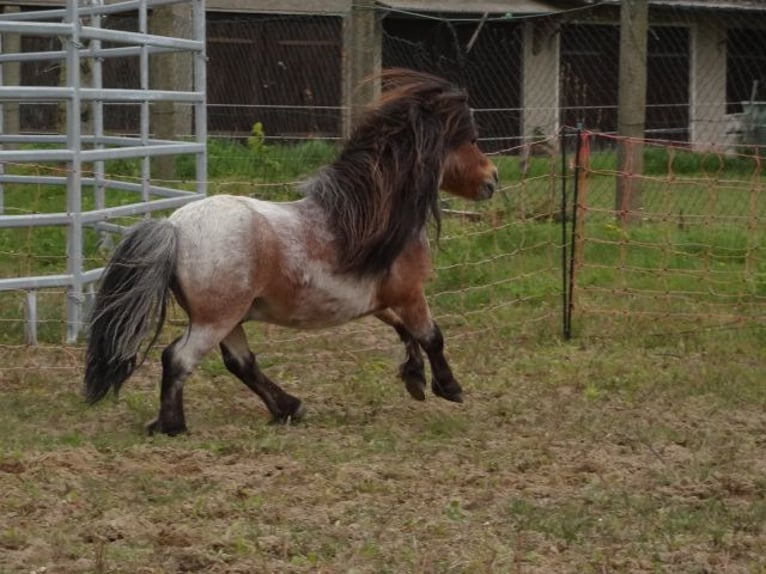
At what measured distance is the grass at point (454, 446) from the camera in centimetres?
499

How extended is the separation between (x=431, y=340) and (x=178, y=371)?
130cm

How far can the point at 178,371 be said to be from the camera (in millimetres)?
6812

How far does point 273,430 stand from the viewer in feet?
22.7

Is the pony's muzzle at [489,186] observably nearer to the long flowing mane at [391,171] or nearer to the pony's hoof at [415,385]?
the long flowing mane at [391,171]

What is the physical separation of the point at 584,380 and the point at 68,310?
292 centimetres

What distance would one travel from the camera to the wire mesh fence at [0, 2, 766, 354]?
9.97 metres

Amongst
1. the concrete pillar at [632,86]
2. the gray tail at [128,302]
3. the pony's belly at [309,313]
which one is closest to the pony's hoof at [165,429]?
the gray tail at [128,302]

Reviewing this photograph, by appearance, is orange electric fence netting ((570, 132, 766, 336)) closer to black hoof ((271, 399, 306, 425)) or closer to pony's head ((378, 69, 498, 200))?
pony's head ((378, 69, 498, 200))

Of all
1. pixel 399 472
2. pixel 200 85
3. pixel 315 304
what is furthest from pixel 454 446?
pixel 200 85

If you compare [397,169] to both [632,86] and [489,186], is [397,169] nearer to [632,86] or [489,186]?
[489,186]

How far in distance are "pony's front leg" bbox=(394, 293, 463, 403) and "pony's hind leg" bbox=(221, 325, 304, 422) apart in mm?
676

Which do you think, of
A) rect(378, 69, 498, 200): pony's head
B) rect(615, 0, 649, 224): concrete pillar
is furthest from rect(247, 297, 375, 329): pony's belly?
rect(615, 0, 649, 224): concrete pillar

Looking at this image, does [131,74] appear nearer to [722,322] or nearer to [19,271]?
[19,271]

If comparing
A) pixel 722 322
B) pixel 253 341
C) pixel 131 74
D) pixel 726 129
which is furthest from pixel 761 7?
pixel 253 341
